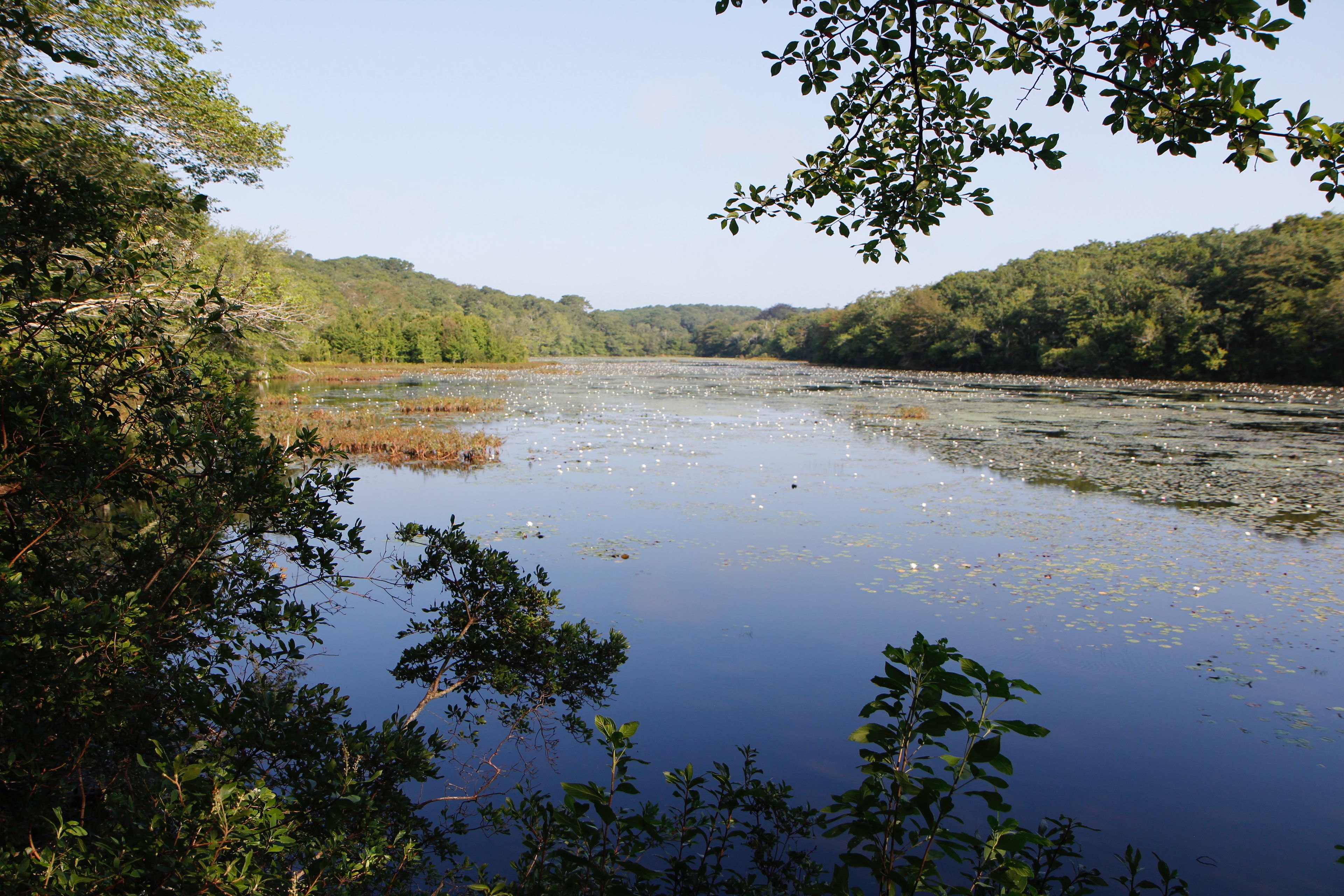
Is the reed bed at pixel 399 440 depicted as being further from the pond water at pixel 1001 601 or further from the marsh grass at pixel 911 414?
the marsh grass at pixel 911 414

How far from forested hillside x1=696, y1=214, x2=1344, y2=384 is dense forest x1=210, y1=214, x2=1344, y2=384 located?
0.10 m

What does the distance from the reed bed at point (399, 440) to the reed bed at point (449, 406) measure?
4564mm

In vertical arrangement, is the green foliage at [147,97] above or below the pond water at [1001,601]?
above

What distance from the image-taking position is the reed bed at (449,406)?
25.7 m

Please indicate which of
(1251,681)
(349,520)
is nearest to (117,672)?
(1251,681)

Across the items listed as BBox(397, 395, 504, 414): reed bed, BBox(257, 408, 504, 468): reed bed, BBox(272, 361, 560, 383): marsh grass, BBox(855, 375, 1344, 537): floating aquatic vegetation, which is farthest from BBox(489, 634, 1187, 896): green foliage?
BBox(272, 361, 560, 383): marsh grass

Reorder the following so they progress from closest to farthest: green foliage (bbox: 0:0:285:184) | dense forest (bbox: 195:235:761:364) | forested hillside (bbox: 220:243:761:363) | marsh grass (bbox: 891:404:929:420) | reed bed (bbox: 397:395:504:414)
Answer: green foliage (bbox: 0:0:285:184)
marsh grass (bbox: 891:404:929:420)
reed bed (bbox: 397:395:504:414)
dense forest (bbox: 195:235:761:364)
forested hillside (bbox: 220:243:761:363)

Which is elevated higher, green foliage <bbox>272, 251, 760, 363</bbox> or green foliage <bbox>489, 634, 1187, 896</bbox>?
green foliage <bbox>272, 251, 760, 363</bbox>

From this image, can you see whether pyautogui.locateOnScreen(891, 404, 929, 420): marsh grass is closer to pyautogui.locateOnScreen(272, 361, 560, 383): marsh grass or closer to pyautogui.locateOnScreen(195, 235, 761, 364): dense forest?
pyautogui.locateOnScreen(195, 235, 761, 364): dense forest

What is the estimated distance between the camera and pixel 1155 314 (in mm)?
48125

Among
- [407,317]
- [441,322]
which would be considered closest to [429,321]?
[441,322]

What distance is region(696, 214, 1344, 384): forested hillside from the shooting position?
41.2m

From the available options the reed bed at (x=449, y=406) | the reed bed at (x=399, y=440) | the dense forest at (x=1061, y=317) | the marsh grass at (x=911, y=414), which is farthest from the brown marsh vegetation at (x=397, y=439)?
the marsh grass at (x=911, y=414)

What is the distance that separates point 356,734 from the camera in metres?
2.74
